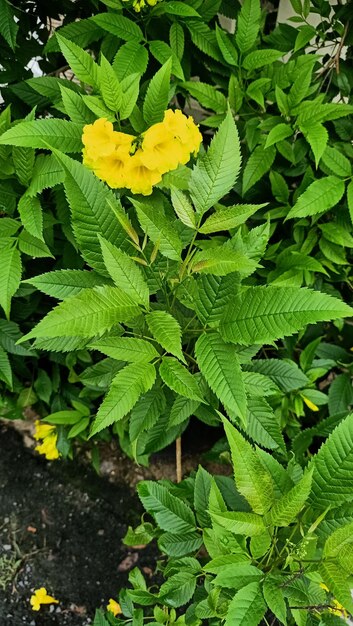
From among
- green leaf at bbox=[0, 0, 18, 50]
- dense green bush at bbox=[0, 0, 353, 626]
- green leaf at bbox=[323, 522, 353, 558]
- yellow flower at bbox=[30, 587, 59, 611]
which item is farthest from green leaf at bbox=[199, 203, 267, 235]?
yellow flower at bbox=[30, 587, 59, 611]

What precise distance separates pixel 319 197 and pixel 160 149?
0.60 metres

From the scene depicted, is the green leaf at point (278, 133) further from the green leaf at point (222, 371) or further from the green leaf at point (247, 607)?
the green leaf at point (247, 607)

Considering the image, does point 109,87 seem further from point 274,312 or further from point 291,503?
point 291,503

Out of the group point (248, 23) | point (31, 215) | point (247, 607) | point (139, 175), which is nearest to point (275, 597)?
point (247, 607)

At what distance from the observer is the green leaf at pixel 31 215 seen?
1.25 m

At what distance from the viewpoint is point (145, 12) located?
4.64ft

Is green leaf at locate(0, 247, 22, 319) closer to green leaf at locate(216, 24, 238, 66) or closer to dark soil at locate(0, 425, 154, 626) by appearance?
green leaf at locate(216, 24, 238, 66)

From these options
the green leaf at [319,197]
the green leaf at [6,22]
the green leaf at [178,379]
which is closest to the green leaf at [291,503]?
the green leaf at [178,379]

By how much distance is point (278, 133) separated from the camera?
1422 mm

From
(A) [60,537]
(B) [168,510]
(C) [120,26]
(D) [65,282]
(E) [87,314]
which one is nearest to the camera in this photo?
(E) [87,314]

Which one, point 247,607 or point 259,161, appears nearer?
Answer: point 247,607

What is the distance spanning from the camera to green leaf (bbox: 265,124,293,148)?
1.40 meters

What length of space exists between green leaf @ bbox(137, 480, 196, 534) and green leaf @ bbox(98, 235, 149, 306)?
525 millimetres

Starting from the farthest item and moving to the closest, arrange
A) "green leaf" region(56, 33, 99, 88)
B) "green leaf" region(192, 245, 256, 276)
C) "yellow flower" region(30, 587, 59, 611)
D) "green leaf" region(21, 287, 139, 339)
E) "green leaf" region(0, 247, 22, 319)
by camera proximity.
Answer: "yellow flower" region(30, 587, 59, 611) → "green leaf" region(0, 247, 22, 319) → "green leaf" region(56, 33, 99, 88) → "green leaf" region(192, 245, 256, 276) → "green leaf" region(21, 287, 139, 339)
